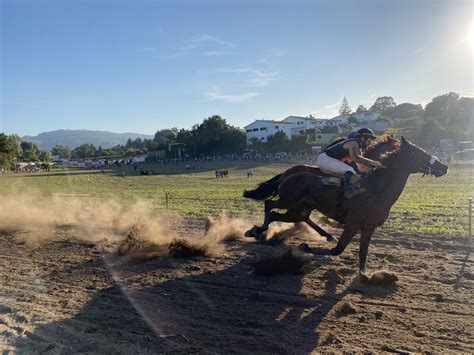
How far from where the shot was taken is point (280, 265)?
273 inches

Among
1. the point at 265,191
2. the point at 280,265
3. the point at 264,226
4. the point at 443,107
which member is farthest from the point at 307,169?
the point at 443,107

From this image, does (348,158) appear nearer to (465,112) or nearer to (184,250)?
(184,250)

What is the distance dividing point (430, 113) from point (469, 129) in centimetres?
2687

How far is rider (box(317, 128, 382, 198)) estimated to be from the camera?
269 inches

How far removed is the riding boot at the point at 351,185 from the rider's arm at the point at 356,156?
0.87ft

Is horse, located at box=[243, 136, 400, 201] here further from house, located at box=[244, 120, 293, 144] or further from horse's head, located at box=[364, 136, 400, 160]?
house, located at box=[244, 120, 293, 144]

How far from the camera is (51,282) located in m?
6.68

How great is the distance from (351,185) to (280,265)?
5.91ft

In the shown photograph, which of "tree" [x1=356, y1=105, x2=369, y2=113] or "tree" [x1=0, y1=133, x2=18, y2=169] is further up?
"tree" [x1=356, y1=105, x2=369, y2=113]

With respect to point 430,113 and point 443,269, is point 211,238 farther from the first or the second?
point 430,113

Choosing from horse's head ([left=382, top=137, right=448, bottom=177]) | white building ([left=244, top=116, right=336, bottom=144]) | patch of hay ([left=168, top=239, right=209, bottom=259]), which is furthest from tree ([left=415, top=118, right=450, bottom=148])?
patch of hay ([left=168, top=239, right=209, bottom=259])

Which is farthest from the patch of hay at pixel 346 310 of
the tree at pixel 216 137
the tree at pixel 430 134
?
the tree at pixel 216 137

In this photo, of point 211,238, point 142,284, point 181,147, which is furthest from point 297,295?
point 181,147

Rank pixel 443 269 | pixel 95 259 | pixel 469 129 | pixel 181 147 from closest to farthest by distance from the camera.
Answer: pixel 443 269
pixel 95 259
pixel 469 129
pixel 181 147
